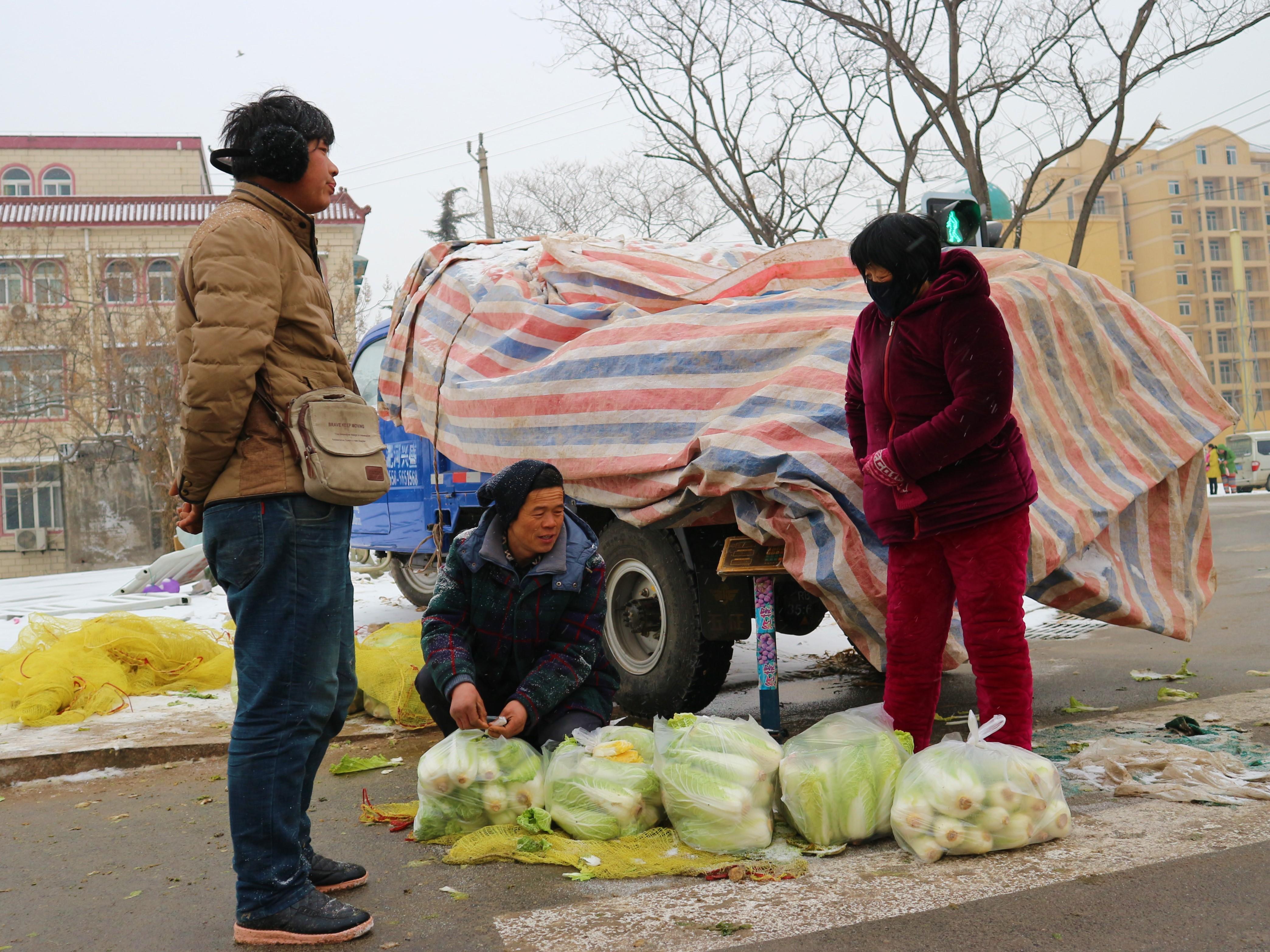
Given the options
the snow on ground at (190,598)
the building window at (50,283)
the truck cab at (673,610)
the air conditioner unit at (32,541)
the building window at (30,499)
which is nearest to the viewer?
the truck cab at (673,610)

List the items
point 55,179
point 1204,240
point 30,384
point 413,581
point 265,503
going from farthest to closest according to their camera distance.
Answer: point 1204,240
point 55,179
point 30,384
point 413,581
point 265,503

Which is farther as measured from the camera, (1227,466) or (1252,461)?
(1252,461)

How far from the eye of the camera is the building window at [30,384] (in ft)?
86.2

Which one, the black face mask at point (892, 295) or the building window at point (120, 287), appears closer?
the black face mask at point (892, 295)

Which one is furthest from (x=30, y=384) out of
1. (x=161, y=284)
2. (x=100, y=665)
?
(x=100, y=665)

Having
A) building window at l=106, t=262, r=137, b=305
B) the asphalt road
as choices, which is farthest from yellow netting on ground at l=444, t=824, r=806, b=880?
building window at l=106, t=262, r=137, b=305

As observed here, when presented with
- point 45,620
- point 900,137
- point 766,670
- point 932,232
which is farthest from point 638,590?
point 900,137

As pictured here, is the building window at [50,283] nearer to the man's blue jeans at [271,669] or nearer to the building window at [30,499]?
the building window at [30,499]

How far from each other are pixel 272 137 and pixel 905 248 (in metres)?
1.85

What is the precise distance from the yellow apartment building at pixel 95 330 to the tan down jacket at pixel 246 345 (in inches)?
741

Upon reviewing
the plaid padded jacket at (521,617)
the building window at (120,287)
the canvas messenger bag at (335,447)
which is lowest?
the plaid padded jacket at (521,617)

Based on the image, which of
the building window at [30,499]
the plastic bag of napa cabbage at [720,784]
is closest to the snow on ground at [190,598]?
the plastic bag of napa cabbage at [720,784]

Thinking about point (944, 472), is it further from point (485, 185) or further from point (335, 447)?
point (485, 185)

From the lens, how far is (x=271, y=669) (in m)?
2.69
